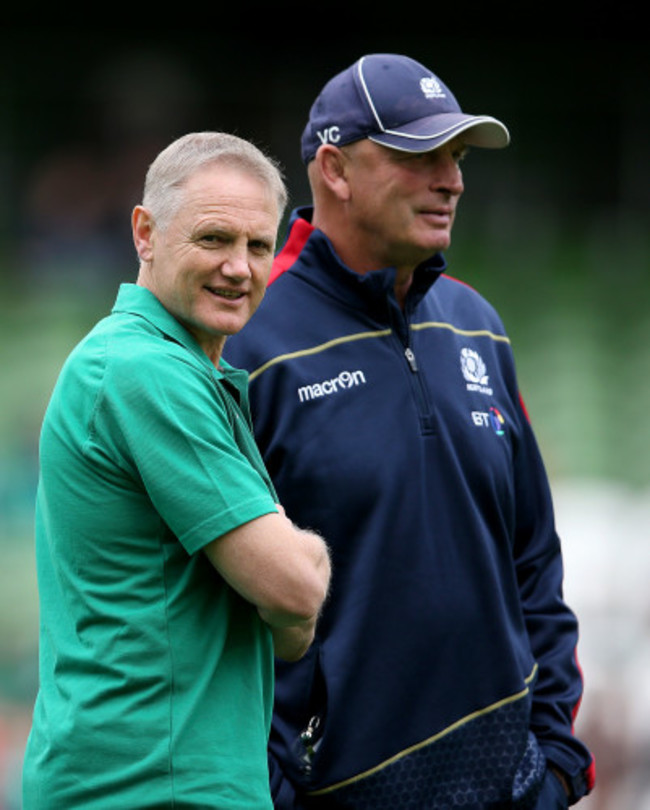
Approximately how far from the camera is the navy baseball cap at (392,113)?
274 cm

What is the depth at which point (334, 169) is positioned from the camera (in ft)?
9.32

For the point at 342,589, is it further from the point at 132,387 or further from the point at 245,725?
the point at 132,387

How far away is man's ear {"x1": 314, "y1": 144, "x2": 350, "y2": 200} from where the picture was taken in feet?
9.27

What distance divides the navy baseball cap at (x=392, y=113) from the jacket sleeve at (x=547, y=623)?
63cm

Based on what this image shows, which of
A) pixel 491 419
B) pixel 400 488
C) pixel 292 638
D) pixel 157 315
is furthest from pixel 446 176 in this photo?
pixel 292 638

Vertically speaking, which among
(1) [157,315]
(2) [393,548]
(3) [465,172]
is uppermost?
(1) [157,315]

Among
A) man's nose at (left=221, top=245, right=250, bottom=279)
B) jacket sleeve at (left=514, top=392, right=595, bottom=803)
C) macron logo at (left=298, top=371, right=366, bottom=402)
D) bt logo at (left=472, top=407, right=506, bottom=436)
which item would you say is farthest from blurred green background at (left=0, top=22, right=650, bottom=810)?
man's nose at (left=221, top=245, right=250, bottom=279)

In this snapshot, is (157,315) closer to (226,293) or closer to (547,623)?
(226,293)

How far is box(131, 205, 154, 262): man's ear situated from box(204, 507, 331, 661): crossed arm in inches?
17.7

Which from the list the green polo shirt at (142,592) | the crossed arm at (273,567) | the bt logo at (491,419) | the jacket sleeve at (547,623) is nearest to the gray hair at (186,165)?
the green polo shirt at (142,592)

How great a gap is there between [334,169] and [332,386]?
0.46m

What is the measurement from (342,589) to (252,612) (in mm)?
528

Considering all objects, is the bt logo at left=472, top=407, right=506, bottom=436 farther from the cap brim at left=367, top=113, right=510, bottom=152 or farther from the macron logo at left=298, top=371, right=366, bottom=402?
the cap brim at left=367, top=113, right=510, bottom=152

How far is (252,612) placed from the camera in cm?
210
